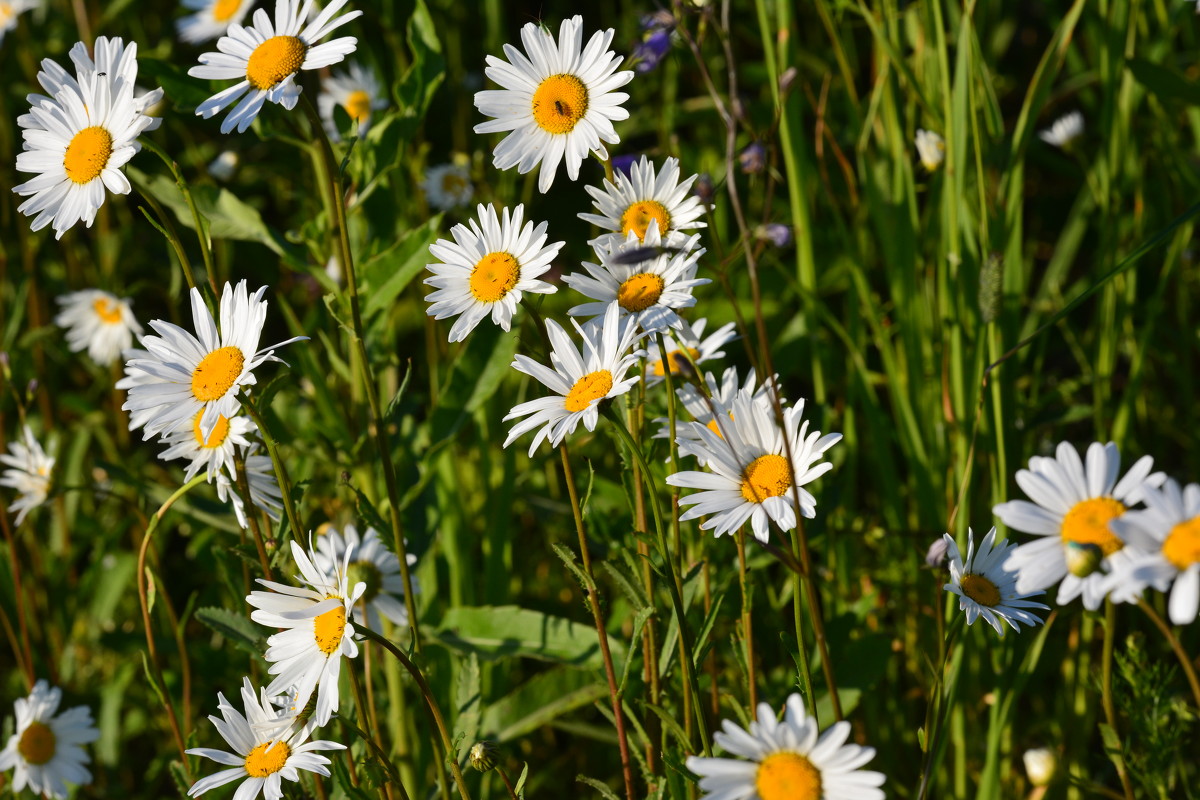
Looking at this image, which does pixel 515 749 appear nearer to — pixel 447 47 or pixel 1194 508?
pixel 1194 508

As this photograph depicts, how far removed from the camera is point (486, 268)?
104 centimetres

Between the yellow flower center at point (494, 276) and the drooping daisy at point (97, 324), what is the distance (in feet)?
3.92

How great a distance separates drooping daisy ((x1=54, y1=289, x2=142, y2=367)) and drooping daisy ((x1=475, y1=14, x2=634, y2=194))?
1.21 meters

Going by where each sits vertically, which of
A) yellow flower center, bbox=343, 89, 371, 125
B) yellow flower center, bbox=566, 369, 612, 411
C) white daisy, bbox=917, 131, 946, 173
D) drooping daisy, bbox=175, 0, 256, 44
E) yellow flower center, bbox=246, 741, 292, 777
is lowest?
yellow flower center, bbox=246, 741, 292, 777

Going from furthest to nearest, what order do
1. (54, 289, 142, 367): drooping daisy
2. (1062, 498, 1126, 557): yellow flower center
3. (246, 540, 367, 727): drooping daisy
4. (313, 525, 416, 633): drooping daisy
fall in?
(54, 289, 142, 367): drooping daisy, (313, 525, 416, 633): drooping daisy, (246, 540, 367, 727): drooping daisy, (1062, 498, 1126, 557): yellow flower center

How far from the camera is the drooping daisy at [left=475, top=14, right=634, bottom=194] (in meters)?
1.04

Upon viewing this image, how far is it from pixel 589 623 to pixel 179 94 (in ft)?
3.30

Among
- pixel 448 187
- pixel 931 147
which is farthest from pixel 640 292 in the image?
pixel 448 187

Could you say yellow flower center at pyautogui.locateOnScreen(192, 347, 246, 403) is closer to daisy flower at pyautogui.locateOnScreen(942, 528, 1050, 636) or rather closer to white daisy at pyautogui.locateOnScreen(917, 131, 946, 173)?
daisy flower at pyautogui.locateOnScreen(942, 528, 1050, 636)

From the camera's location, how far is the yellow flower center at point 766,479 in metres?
0.92

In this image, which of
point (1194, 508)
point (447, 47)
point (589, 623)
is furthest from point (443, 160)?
point (1194, 508)

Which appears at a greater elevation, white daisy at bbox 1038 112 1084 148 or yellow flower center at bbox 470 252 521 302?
yellow flower center at bbox 470 252 521 302

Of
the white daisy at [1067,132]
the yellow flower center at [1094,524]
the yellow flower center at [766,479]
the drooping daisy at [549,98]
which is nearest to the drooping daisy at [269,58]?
the drooping daisy at [549,98]

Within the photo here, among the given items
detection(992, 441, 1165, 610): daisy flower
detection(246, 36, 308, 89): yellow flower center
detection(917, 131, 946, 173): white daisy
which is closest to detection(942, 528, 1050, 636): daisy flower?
detection(992, 441, 1165, 610): daisy flower
